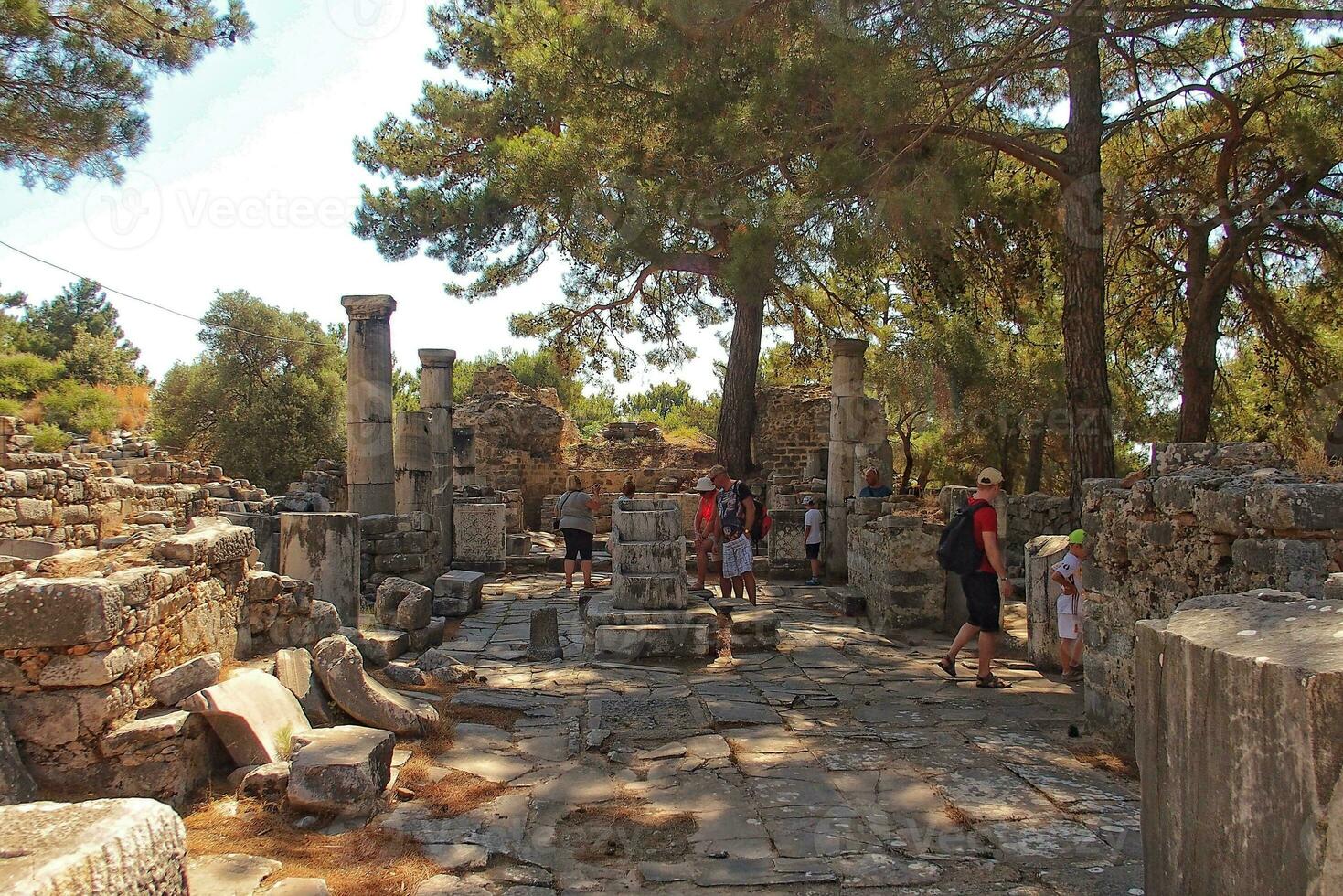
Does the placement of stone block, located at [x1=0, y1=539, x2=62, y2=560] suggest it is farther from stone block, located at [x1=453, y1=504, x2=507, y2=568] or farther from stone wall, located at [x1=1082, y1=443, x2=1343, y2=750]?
stone wall, located at [x1=1082, y1=443, x2=1343, y2=750]

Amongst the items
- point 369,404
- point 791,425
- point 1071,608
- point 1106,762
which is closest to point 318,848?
point 1106,762

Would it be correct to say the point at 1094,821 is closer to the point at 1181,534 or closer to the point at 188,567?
the point at 1181,534

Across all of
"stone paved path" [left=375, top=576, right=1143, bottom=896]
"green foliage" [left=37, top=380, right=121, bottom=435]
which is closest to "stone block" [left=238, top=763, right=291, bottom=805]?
"stone paved path" [left=375, top=576, right=1143, bottom=896]

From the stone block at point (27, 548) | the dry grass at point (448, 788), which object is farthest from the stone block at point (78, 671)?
the stone block at point (27, 548)

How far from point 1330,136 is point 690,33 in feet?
22.9

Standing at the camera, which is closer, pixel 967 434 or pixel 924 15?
pixel 924 15

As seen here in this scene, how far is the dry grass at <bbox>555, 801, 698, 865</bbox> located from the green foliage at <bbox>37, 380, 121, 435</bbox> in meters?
21.9

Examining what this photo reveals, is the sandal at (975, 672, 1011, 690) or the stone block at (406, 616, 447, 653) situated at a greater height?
the stone block at (406, 616, 447, 653)

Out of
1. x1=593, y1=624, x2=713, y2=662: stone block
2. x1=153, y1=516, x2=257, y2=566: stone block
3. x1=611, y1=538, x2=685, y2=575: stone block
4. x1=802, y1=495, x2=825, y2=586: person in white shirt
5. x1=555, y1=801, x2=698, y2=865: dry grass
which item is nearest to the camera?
x1=555, y1=801, x2=698, y2=865: dry grass

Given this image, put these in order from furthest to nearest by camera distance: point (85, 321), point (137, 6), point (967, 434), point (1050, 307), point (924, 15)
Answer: point (85, 321)
point (967, 434)
point (1050, 307)
point (137, 6)
point (924, 15)

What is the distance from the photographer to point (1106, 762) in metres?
5.34

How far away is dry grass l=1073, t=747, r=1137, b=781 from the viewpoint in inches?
203

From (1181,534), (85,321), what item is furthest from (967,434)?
(85,321)

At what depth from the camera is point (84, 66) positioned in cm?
1084
